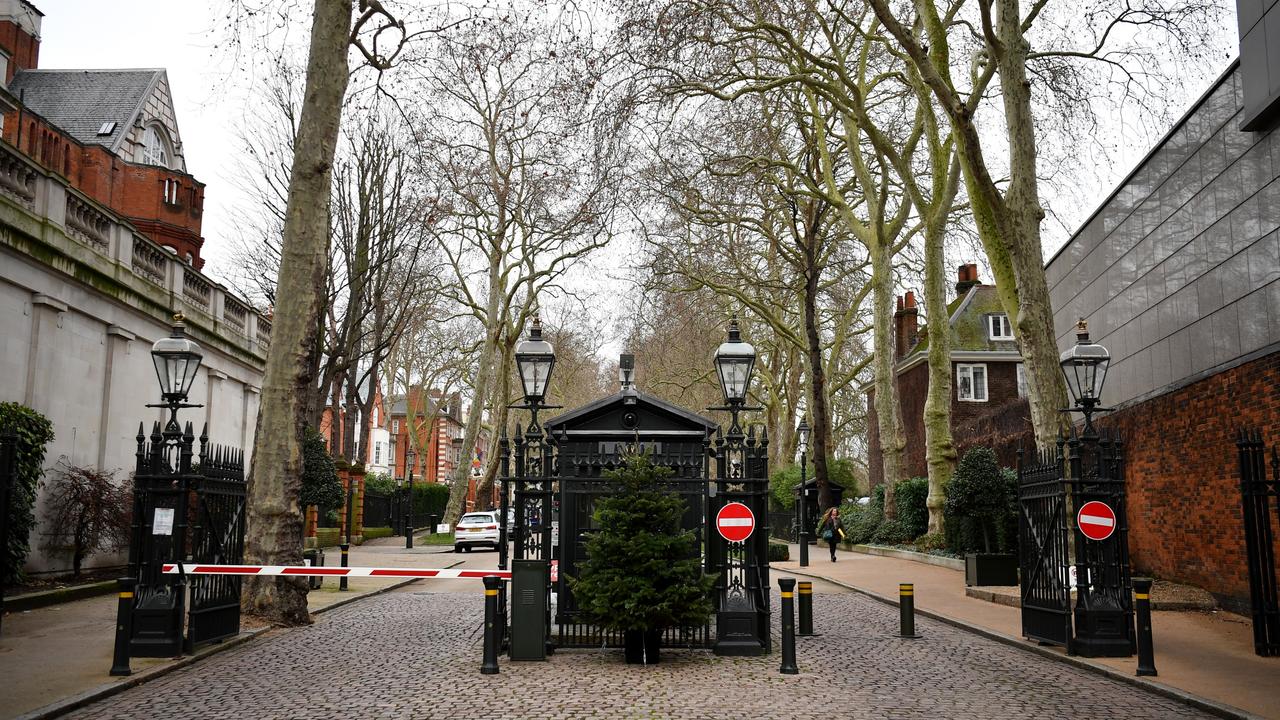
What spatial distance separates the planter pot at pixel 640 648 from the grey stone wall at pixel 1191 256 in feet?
29.5

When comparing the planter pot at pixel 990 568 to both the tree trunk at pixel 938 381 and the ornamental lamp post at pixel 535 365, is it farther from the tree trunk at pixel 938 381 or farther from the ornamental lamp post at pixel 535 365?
the ornamental lamp post at pixel 535 365

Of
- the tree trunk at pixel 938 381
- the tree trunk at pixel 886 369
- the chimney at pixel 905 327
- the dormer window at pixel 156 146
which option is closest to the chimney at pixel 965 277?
the chimney at pixel 905 327

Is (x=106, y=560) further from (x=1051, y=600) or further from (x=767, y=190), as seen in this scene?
(x=767, y=190)

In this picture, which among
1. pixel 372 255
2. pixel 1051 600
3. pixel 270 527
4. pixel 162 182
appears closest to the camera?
pixel 1051 600

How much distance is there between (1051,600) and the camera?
40.0 feet

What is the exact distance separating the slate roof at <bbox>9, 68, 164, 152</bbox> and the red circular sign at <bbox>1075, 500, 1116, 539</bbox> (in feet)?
106

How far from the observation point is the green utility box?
1112cm

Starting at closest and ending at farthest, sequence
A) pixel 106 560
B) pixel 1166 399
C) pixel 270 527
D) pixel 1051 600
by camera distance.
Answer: pixel 1051 600 < pixel 270 527 < pixel 1166 399 < pixel 106 560

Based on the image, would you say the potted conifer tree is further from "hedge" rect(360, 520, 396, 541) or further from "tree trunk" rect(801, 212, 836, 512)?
"hedge" rect(360, 520, 396, 541)

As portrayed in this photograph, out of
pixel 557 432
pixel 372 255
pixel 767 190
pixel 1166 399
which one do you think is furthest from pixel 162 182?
pixel 1166 399

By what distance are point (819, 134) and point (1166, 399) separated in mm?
16688

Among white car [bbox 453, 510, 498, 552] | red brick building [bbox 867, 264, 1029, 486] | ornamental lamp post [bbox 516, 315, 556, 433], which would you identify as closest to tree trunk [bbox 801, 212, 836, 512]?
white car [bbox 453, 510, 498, 552]

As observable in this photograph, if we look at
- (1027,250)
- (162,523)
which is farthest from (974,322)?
(162,523)

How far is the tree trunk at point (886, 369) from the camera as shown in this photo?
30.2 metres
